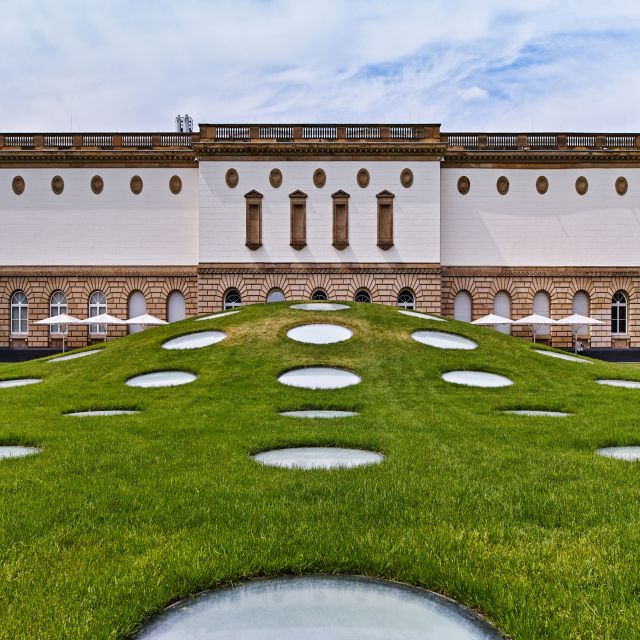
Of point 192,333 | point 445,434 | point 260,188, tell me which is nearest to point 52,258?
point 260,188

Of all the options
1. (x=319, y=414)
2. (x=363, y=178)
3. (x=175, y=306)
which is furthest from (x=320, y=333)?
(x=175, y=306)

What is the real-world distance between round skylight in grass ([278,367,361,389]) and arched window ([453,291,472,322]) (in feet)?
102

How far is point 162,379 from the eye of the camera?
1642 cm

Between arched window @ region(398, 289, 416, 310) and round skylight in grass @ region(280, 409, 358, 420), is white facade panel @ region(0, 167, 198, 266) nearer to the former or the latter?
arched window @ region(398, 289, 416, 310)

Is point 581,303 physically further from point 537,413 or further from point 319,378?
point 537,413

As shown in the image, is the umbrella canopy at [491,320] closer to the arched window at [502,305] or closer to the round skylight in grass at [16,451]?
the arched window at [502,305]

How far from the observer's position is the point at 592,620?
4.23 m

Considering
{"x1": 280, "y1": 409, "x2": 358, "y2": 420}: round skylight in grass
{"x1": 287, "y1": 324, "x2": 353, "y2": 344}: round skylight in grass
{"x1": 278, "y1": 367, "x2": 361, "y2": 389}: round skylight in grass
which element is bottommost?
{"x1": 280, "y1": 409, "x2": 358, "y2": 420}: round skylight in grass

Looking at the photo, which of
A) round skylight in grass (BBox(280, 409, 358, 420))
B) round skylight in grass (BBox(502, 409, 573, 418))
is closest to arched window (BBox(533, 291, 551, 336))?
round skylight in grass (BBox(502, 409, 573, 418))

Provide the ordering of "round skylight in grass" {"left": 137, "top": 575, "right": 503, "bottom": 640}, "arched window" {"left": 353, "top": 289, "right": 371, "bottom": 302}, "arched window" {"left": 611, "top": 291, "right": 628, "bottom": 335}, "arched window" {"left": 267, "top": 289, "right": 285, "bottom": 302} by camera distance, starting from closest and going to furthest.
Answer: "round skylight in grass" {"left": 137, "top": 575, "right": 503, "bottom": 640} < "arched window" {"left": 353, "top": 289, "right": 371, "bottom": 302} < "arched window" {"left": 267, "top": 289, "right": 285, "bottom": 302} < "arched window" {"left": 611, "top": 291, "right": 628, "bottom": 335}

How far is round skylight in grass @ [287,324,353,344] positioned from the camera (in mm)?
19469

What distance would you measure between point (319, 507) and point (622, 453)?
5.34 m

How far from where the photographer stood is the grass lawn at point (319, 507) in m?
4.60

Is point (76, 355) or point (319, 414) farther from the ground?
point (76, 355)
